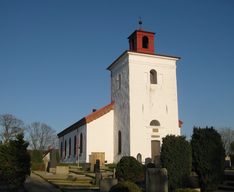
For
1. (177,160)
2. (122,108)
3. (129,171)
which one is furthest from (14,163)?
(122,108)

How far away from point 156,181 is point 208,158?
4552 mm

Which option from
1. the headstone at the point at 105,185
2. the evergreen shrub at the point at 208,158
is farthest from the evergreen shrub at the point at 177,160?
the headstone at the point at 105,185

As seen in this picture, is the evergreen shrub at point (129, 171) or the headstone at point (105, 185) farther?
the evergreen shrub at point (129, 171)

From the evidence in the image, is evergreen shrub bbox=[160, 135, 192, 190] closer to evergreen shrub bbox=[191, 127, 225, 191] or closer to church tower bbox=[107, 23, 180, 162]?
evergreen shrub bbox=[191, 127, 225, 191]

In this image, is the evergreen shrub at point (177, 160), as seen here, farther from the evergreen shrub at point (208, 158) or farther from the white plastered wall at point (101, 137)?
the white plastered wall at point (101, 137)

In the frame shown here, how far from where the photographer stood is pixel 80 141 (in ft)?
103

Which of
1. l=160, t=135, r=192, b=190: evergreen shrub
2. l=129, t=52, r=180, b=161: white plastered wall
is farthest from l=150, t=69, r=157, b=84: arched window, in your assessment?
l=160, t=135, r=192, b=190: evergreen shrub

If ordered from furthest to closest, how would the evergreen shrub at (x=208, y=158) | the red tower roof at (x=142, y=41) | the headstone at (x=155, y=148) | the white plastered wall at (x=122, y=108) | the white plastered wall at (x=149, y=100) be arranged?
the red tower roof at (x=142, y=41) → the white plastered wall at (x=122, y=108) → the white plastered wall at (x=149, y=100) → the headstone at (x=155, y=148) → the evergreen shrub at (x=208, y=158)

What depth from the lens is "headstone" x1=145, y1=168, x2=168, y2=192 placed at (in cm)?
787

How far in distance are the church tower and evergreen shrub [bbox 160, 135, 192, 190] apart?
1434cm

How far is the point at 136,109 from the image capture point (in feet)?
87.1

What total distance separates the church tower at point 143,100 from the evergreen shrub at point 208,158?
1419cm

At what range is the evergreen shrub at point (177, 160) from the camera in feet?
35.3

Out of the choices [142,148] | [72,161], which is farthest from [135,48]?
[72,161]
